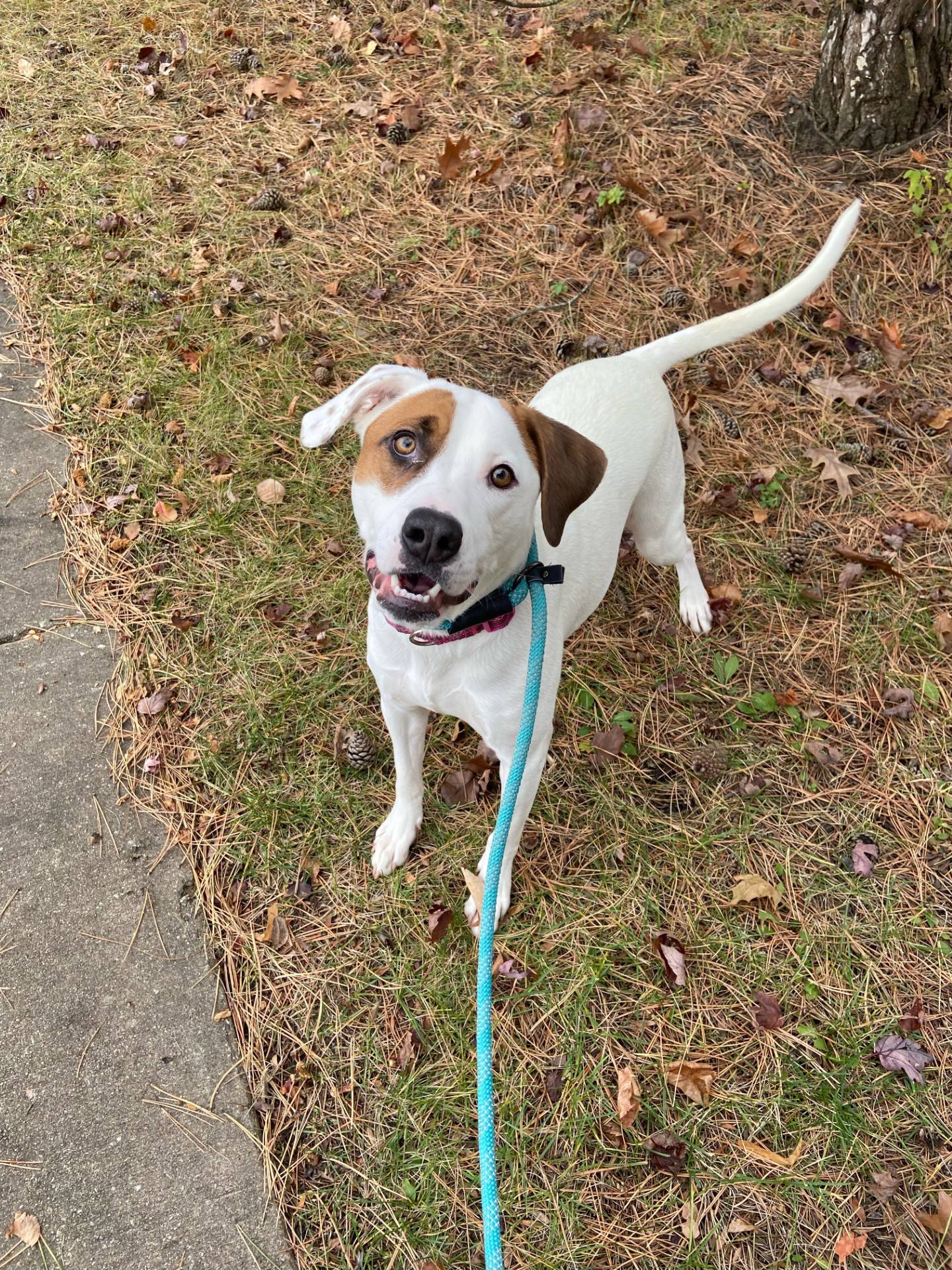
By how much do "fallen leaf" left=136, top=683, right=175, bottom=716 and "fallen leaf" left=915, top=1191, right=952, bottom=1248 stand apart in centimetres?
344

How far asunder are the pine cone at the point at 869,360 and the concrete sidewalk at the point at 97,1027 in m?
4.31

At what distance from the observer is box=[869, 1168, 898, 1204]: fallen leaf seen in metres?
2.64

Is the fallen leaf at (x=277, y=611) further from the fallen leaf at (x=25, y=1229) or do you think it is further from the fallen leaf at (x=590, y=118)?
the fallen leaf at (x=590, y=118)

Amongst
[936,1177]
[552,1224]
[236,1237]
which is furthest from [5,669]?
[936,1177]

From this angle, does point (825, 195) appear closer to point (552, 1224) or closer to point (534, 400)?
point (534, 400)

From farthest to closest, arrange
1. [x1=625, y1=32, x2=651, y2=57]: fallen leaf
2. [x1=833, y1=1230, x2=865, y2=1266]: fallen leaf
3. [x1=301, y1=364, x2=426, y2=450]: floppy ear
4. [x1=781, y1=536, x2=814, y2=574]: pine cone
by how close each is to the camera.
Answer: [x1=625, y1=32, x2=651, y2=57]: fallen leaf < [x1=781, y1=536, x2=814, y2=574]: pine cone < [x1=833, y1=1230, x2=865, y2=1266]: fallen leaf < [x1=301, y1=364, x2=426, y2=450]: floppy ear

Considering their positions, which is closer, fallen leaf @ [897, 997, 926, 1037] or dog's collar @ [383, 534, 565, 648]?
dog's collar @ [383, 534, 565, 648]

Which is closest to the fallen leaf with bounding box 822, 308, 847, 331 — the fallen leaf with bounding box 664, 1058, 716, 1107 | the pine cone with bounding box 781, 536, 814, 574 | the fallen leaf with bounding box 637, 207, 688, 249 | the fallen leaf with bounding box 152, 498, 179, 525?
the fallen leaf with bounding box 637, 207, 688, 249

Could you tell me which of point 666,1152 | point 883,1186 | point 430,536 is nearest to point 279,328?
point 430,536

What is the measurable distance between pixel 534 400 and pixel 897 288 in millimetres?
2819

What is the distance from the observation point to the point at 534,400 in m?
3.30

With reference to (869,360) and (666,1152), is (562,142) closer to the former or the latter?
(869,360)

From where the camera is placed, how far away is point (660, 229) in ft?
16.0

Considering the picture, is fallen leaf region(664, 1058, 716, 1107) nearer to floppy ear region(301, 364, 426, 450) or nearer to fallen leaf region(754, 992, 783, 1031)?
fallen leaf region(754, 992, 783, 1031)
